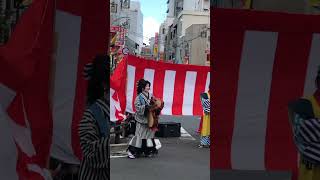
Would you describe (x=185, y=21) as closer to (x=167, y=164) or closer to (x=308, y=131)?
(x=167, y=164)

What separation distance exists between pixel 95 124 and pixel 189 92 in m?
9.19

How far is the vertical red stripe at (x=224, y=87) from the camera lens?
3221 mm

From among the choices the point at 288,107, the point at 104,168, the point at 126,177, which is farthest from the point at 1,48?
the point at 126,177

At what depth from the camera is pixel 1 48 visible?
3223 mm

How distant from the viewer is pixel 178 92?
12.7 metres

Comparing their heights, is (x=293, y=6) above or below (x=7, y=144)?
above

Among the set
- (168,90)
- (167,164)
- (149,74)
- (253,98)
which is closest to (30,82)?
(253,98)

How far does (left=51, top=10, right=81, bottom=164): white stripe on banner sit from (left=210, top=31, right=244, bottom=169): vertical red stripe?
1026 millimetres

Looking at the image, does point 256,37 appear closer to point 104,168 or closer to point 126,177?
point 104,168

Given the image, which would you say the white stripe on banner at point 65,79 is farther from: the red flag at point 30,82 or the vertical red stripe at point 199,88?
the vertical red stripe at point 199,88

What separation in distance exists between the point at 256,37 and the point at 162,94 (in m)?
9.41

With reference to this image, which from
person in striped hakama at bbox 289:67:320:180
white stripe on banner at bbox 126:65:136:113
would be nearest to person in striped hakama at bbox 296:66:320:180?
person in striped hakama at bbox 289:67:320:180

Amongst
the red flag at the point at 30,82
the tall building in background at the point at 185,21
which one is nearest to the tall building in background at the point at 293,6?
the red flag at the point at 30,82

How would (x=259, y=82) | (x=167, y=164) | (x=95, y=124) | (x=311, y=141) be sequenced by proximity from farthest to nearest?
(x=167, y=164) < (x=95, y=124) < (x=259, y=82) < (x=311, y=141)
